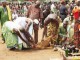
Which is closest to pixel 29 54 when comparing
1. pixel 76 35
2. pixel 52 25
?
pixel 76 35

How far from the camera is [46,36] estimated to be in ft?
43.1

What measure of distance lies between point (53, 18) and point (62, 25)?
16.5 inches

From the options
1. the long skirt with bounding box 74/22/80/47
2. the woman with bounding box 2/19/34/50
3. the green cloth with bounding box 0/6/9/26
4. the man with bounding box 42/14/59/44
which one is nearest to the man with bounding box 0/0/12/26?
the green cloth with bounding box 0/6/9/26

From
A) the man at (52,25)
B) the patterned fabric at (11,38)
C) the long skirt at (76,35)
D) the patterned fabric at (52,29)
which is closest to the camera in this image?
the long skirt at (76,35)

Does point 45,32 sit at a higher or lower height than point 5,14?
lower

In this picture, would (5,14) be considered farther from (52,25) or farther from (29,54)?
(29,54)

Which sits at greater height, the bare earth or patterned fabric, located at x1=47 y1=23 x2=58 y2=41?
patterned fabric, located at x1=47 y1=23 x2=58 y2=41

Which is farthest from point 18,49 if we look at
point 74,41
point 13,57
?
point 74,41

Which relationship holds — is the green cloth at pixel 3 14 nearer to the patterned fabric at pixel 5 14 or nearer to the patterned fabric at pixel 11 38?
the patterned fabric at pixel 5 14

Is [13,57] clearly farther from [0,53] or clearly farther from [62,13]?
[62,13]

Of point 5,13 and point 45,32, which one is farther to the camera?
point 5,13

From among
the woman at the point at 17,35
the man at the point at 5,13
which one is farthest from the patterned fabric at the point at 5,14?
the woman at the point at 17,35

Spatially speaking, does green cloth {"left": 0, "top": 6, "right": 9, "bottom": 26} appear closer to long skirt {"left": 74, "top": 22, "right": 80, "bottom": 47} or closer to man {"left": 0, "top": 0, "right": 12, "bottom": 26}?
man {"left": 0, "top": 0, "right": 12, "bottom": 26}

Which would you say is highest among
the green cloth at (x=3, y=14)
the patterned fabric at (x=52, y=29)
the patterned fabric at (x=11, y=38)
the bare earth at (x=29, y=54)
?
the green cloth at (x=3, y=14)
